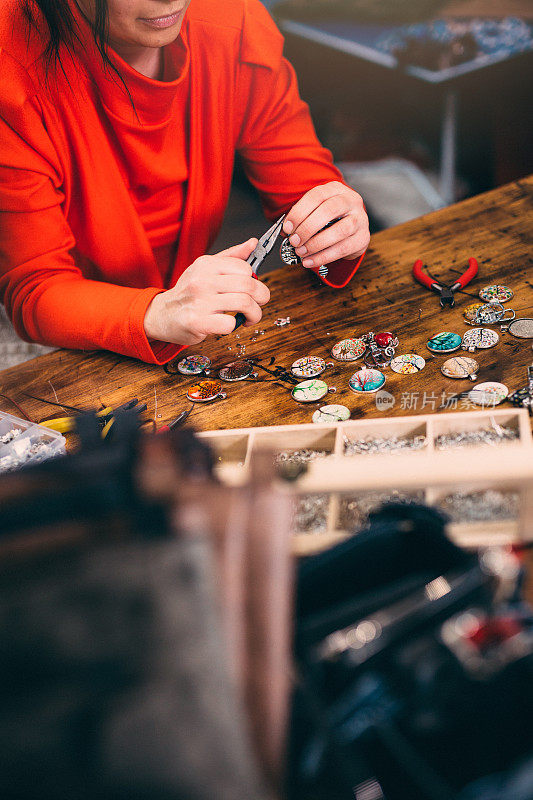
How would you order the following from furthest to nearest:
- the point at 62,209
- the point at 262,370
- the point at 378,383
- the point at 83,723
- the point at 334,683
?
the point at 62,209 → the point at 262,370 → the point at 378,383 → the point at 334,683 → the point at 83,723

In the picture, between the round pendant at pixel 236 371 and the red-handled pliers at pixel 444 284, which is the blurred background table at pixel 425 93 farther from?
the round pendant at pixel 236 371

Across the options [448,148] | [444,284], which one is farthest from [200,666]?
[448,148]

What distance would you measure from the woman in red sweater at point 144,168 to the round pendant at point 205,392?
89 millimetres

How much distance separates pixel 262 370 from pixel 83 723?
76 cm

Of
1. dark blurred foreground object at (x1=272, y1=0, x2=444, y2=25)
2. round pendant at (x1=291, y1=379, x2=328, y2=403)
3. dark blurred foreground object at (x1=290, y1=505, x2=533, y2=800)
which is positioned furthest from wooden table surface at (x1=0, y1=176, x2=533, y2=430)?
dark blurred foreground object at (x1=272, y1=0, x2=444, y2=25)

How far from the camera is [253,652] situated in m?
0.40

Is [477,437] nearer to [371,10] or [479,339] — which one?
[479,339]

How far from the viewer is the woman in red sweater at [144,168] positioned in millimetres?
1092

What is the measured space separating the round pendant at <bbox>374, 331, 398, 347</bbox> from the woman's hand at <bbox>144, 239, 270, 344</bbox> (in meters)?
0.21

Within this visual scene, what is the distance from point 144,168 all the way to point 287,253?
0.35 meters

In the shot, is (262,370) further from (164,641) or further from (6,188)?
(164,641)

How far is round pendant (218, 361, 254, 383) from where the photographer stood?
3.52ft

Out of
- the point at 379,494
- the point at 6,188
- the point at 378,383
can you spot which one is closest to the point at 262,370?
the point at 378,383

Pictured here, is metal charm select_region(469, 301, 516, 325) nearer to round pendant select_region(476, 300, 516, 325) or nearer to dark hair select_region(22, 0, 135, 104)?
round pendant select_region(476, 300, 516, 325)
